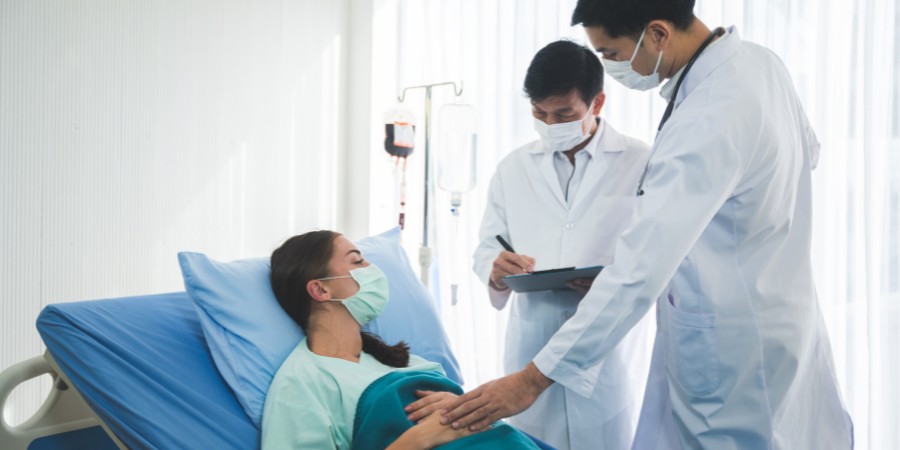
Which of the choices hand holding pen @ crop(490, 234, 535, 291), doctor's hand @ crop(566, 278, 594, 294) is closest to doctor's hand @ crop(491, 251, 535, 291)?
hand holding pen @ crop(490, 234, 535, 291)

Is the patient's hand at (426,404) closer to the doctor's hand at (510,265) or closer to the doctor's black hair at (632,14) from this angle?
the doctor's hand at (510,265)

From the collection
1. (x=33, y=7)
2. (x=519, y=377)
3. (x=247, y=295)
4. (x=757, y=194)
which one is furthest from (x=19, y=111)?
(x=757, y=194)

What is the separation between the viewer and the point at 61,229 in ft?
5.87

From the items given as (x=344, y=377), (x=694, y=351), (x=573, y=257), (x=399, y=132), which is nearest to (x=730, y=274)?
(x=694, y=351)

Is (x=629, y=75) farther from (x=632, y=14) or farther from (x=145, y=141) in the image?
(x=145, y=141)

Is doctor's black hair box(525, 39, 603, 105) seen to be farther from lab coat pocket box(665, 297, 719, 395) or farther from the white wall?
the white wall

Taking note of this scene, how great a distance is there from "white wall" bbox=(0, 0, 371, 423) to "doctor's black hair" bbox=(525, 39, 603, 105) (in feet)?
4.49

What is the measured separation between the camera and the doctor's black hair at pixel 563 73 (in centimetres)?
151

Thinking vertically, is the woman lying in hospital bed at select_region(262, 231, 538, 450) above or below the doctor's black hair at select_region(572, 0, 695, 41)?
below

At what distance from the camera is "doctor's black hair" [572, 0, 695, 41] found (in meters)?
1.06

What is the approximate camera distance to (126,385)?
3.45 feet

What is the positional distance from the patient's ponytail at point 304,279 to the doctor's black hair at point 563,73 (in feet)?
2.34

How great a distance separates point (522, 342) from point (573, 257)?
30cm

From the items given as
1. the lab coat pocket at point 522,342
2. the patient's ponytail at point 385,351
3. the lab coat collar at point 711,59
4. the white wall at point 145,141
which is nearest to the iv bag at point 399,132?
the white wall at point 145,141
